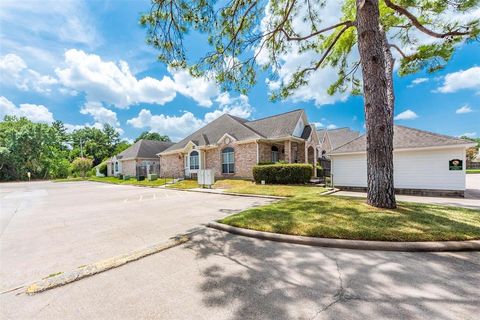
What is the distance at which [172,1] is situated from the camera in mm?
5859

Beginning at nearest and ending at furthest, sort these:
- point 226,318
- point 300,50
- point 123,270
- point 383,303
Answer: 1. point 226,318
2. point 383,303
3. point 123,270
4. point 300,50

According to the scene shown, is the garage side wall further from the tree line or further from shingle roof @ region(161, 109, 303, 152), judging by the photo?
the tree line

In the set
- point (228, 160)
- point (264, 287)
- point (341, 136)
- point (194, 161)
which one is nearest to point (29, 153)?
point (194, 161)

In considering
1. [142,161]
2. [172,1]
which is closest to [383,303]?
[172,1]

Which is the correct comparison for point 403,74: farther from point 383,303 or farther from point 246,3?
point 383,303

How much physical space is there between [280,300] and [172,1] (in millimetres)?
7514

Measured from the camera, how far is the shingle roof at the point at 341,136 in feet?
91.1

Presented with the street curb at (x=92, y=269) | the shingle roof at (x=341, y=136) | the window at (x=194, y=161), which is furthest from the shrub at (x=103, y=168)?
the street curb at (x=92, y=269)

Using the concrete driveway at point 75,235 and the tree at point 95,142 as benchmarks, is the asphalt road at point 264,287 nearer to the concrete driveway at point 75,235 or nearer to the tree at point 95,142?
the concrete driveway at point 75,235

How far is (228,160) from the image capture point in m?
19.7

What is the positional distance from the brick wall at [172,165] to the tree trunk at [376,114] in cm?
2077

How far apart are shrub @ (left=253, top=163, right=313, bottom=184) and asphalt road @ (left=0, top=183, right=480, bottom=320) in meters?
10.5

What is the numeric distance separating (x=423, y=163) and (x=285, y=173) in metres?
7.57

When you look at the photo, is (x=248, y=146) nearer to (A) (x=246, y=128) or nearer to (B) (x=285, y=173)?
(A) (x=246, y=128)
